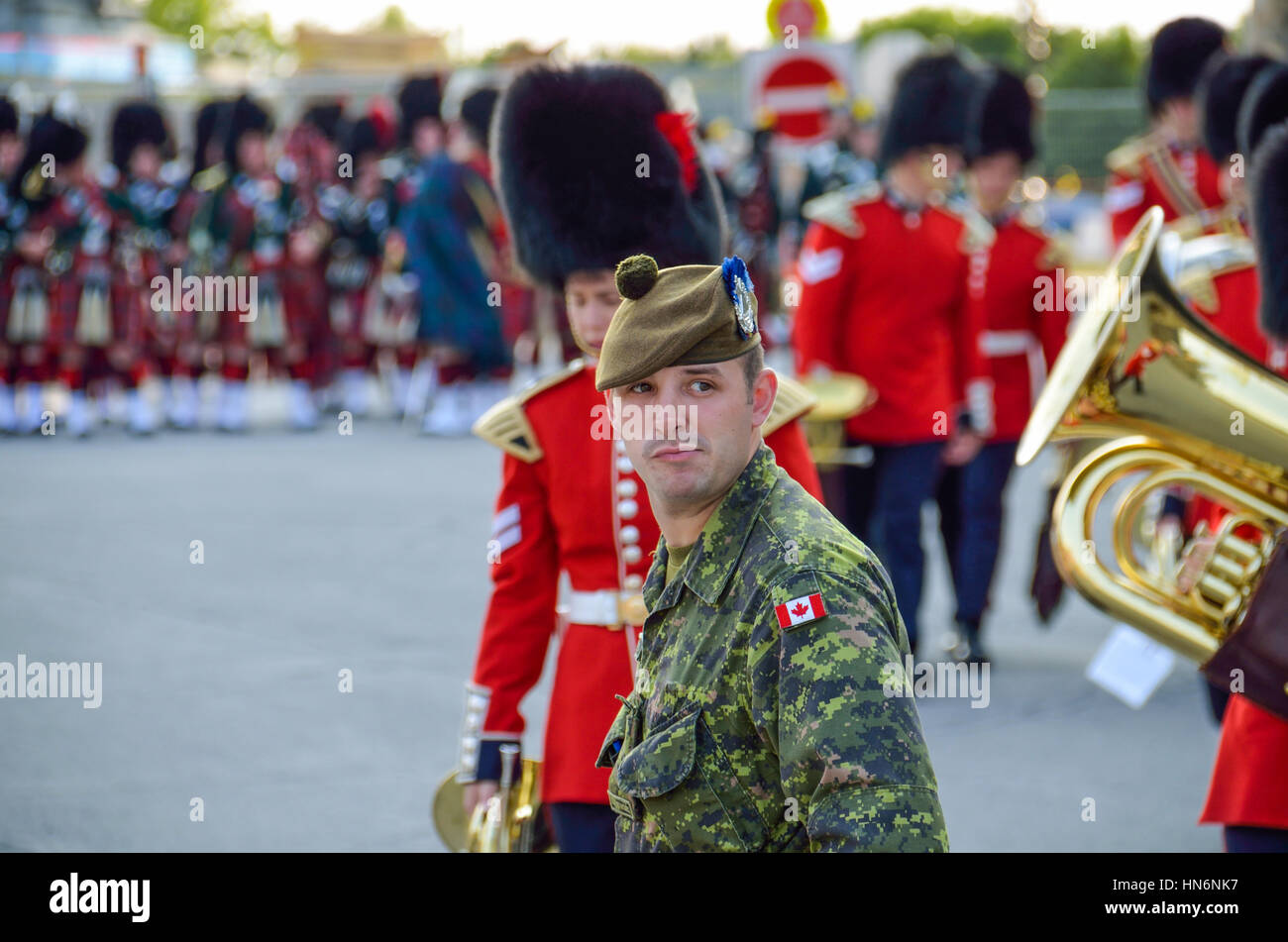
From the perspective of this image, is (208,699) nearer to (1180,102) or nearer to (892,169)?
(892,169)

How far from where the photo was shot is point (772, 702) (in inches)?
84.9

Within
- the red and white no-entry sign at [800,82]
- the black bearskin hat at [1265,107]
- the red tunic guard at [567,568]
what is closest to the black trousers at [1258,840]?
the red tunic guard at [567,568]

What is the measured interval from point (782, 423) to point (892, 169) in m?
3.63

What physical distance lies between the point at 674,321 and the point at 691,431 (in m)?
0.14

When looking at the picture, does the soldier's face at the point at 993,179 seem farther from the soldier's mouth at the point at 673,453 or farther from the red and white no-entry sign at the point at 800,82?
the red and white no-entry sign at the point at 800,82

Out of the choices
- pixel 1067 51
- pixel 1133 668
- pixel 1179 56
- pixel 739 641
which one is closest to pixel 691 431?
pixel 739 641

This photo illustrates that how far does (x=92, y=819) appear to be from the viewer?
16.8 feet

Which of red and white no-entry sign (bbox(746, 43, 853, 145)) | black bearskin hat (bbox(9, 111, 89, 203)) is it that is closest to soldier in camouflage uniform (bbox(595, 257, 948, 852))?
red and white no-entry sign (bbox(746, 43, 853, 145))

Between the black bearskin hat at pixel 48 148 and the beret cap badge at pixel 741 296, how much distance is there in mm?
12121

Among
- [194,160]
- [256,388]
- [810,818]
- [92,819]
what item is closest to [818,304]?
[92,819]

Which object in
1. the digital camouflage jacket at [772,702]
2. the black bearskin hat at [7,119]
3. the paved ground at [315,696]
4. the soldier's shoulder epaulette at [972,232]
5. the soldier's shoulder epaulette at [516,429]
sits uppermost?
the black bearskin hat at [7,119]

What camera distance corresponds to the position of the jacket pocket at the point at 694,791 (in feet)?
7.23

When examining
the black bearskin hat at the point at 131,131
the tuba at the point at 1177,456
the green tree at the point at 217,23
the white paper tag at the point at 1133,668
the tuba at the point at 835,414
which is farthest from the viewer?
the green tree at the point at 217,23

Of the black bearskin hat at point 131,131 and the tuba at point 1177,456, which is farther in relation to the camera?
the black bearskin hat at point 131,131
